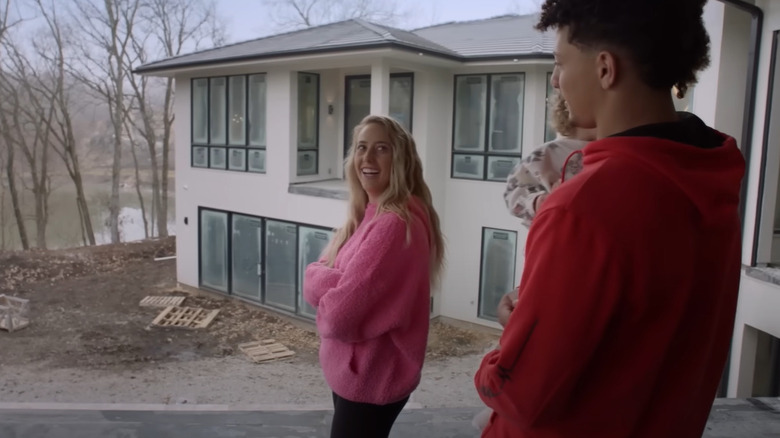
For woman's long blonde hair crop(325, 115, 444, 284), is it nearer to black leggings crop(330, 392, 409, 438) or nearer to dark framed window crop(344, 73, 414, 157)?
black leggings crop(330, 392, 409, 438)

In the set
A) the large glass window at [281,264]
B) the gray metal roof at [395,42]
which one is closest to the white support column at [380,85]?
the gray metal roof at [395,42]

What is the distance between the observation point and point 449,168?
990cm

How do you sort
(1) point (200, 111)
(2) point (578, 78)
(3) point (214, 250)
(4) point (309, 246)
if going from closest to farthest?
(2) point (578, 78) < (4) point (309, 246) < (1) point (200, 111) < (3) point (214, 250)

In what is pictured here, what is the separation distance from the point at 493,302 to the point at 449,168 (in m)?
2.24

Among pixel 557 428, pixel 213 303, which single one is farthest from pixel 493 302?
pixel 557 428

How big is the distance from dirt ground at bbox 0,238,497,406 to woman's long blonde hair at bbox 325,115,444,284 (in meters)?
5.33

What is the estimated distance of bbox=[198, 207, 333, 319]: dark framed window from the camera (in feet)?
33.6

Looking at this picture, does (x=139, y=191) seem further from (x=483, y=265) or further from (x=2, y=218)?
(x=483, y=265)

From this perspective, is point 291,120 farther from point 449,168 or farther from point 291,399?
point 291,399

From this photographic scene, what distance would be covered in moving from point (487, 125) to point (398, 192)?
801 cm

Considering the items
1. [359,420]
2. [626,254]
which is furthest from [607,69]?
[359,420]

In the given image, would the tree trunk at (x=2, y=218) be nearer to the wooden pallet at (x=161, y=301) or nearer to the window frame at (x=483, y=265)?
the wooden pallet at (x=161, y=301)

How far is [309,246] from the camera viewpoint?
10078 mm

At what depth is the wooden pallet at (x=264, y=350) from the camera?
28.7 ft
